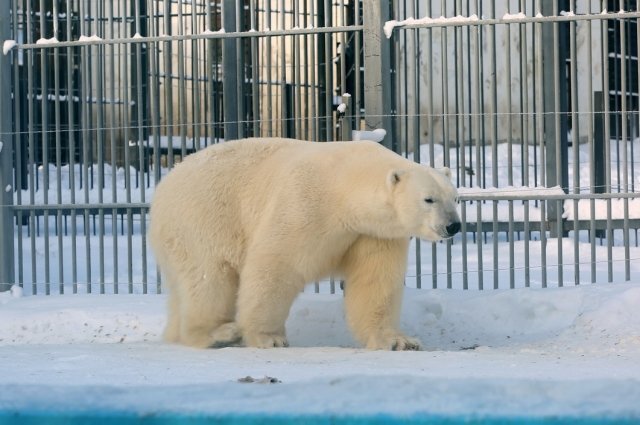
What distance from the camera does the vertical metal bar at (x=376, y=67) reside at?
746 cm

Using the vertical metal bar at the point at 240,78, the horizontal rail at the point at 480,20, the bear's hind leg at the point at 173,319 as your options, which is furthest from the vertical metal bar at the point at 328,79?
the bear's hind leg at the point at 173,319

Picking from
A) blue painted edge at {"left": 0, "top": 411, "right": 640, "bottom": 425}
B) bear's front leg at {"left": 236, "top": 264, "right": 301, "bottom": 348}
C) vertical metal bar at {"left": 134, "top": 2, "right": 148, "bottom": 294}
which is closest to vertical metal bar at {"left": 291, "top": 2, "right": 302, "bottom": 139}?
vertical metal bar at {"left": 134, "top": 2, "right": 148, "bottom": 294}

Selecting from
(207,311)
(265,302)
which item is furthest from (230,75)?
(265,302)

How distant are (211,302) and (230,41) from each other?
2606mm

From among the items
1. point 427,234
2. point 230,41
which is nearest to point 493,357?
point 427,234

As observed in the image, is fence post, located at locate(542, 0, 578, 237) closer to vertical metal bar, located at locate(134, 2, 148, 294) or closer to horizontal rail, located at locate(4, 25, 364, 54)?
horizontal rail, located at locate(4, 25, 364, 54)

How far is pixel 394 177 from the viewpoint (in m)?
5.47

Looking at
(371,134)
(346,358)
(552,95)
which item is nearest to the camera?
(346,358)

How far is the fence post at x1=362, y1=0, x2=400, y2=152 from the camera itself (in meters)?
7.46

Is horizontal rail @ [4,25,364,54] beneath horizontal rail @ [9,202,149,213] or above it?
above

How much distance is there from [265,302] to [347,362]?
84 centimetres

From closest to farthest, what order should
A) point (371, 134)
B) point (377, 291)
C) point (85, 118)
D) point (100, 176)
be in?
point (377, 291), point (371, 134), point (100, 176), point (85, 118)

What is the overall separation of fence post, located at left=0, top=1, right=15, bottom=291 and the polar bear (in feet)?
→ 7.41

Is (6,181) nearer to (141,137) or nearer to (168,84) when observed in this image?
(141,137)
